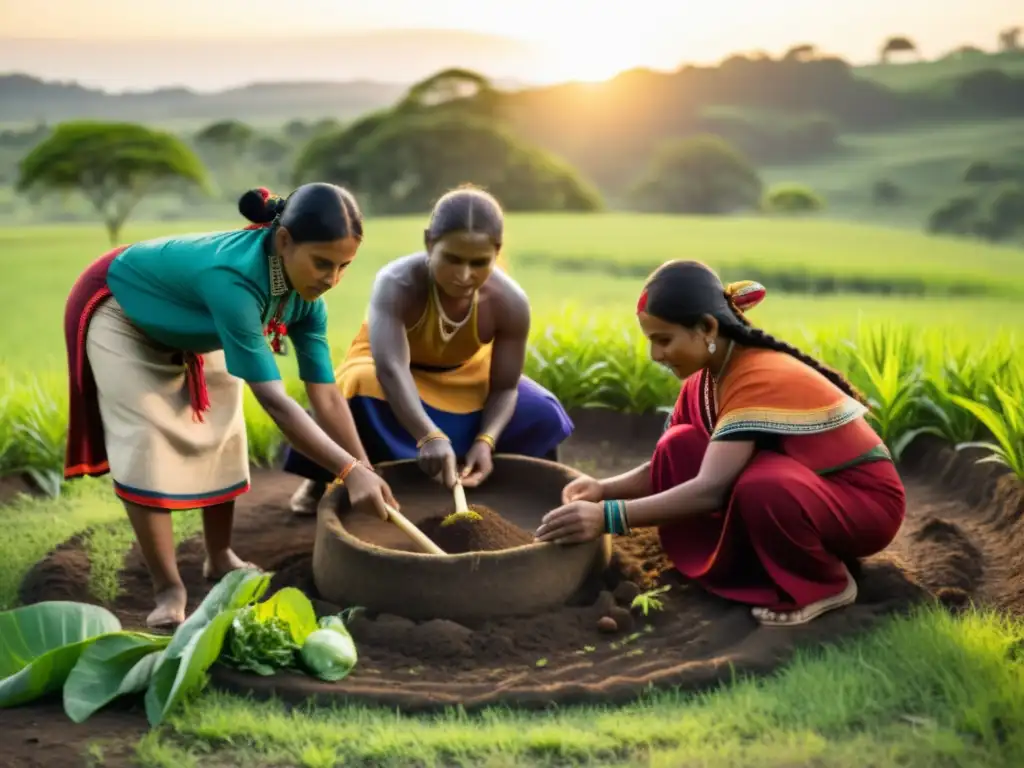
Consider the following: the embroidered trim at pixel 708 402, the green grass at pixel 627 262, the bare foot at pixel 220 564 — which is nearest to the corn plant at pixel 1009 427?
the embroidered trim at pixel 708 402

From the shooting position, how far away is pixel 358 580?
3412mm

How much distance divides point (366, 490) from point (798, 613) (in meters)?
1.26

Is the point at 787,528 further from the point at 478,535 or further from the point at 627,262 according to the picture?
the point at 627,262

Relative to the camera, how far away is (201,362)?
3717 millimetres

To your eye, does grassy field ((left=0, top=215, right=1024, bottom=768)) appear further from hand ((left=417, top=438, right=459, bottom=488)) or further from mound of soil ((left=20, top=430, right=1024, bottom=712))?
hand ((left=417, top=438, right=459, bottom=488))

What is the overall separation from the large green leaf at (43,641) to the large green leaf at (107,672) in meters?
0.04

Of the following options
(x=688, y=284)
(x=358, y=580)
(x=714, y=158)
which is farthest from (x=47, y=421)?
(x=714, y=158)

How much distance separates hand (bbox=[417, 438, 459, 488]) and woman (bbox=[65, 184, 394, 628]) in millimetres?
219

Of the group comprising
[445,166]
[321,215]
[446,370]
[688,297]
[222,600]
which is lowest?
[222,600]

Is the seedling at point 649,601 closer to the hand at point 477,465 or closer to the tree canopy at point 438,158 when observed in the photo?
the hand at point 477,465

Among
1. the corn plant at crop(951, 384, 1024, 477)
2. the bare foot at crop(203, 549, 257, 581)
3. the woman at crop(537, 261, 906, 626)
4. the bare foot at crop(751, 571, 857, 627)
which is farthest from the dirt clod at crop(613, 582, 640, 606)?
the corn plant at crop(951, 384, 1024, 477)

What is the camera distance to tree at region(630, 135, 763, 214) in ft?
64.5

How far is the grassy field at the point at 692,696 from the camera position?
2705mm

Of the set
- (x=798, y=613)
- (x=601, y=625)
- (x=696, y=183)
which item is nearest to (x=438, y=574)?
(x=601, y=625)
